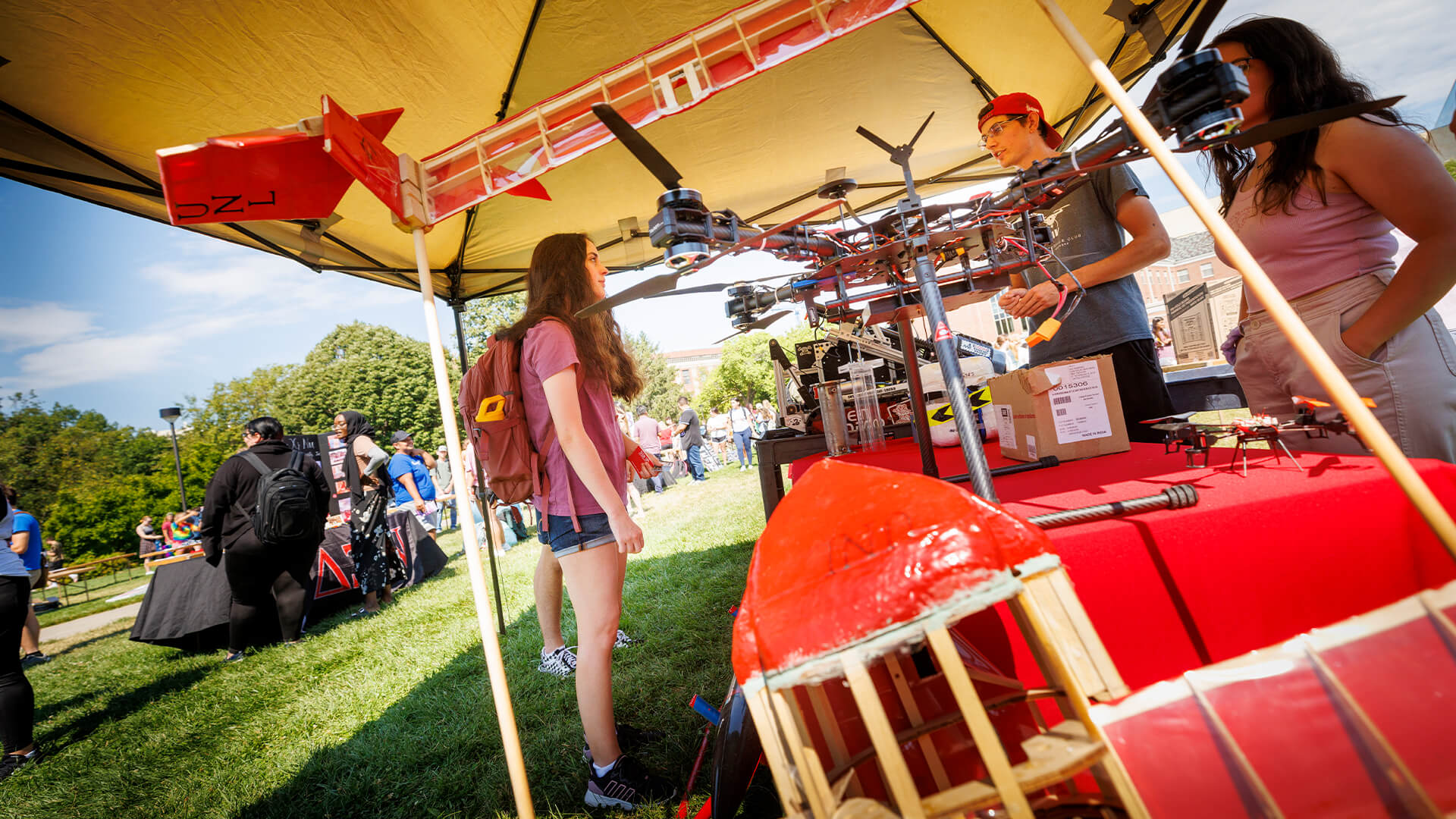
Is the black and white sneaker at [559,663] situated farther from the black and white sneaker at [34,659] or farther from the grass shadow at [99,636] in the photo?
the grass shadow at [99,636]

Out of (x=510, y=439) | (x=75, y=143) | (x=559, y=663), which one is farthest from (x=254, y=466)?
(x=510, y=439)

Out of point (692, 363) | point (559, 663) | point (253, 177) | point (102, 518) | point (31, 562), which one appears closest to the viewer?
point (253, 177)

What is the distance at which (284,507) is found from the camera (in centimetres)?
454

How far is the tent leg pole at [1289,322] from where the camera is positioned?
2.45 feet

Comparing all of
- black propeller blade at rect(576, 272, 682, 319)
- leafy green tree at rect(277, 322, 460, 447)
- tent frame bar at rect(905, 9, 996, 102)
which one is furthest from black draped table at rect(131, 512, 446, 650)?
leafy green tree at rect(277, 322, 460, 447)

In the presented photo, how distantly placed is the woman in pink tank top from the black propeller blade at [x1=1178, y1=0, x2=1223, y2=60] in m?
0.39

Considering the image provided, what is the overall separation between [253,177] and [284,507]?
4.27m

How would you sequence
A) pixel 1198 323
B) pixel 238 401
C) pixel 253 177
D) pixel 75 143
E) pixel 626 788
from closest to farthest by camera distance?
pixel 253 177
pixel 626 788
pixel 75 143
pixel 1198 323
pixel 238 401

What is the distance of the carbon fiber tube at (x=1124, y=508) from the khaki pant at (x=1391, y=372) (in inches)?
15.2

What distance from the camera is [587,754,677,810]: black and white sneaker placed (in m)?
1.90

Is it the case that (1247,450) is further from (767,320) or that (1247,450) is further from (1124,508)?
(767,320)

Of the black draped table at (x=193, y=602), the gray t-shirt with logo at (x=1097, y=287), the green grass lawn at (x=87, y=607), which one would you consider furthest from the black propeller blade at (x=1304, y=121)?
the green grass lawn at (x=87, y=607)

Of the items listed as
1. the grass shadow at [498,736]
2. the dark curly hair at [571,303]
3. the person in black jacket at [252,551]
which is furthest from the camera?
the person in black jacket at [252,551]

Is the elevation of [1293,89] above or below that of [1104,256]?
above
